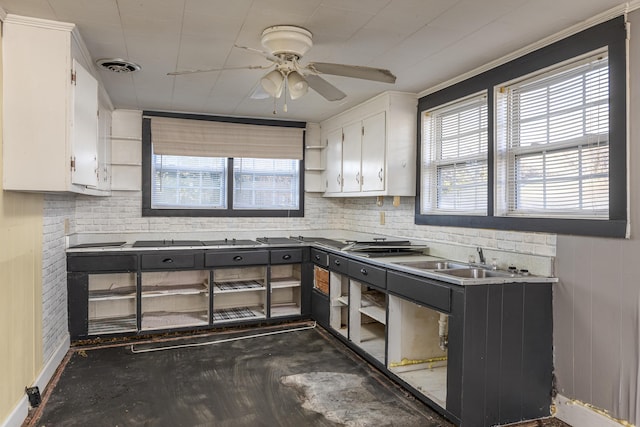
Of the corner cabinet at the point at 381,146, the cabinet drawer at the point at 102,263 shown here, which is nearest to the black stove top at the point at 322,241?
the corner cabinet at the point at 381,146

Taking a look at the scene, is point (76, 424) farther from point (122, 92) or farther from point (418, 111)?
point (418, 111)

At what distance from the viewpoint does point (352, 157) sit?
4398mm

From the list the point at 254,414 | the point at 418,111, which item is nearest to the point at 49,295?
the point at 254,414

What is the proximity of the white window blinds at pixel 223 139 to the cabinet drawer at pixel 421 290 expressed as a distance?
98.2 inches

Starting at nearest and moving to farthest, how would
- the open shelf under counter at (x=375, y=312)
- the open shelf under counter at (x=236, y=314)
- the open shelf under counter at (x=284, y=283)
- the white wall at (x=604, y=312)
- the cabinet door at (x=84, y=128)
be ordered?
the white wall at (x=604, y=312), the cabinet door at (x=84, y=128), the open shelf under counter at (x=375, y=312), the open shelf under counter at (x=236, y=314), the open shelf under counter at (x=284, y=283)

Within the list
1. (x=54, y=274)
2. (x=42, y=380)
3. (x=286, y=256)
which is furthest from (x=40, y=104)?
(x=286, y=256)

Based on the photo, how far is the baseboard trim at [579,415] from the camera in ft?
7.60

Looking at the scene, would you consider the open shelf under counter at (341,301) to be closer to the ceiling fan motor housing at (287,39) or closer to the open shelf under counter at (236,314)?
the open shelf under counter at (236,314)

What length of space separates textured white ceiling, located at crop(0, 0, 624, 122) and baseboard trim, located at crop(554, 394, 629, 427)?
2156mm

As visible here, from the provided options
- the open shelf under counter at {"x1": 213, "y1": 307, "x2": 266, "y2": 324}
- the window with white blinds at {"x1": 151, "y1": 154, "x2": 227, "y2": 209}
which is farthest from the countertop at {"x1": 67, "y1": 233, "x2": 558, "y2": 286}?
the open shelf under counter at {"x1": 213, "y1": 307, "x2": 266, "y2": 324}

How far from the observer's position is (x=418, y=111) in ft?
12.6

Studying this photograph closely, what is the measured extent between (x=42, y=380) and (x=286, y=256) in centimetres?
232

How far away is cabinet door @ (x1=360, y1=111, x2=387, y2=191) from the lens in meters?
3.86

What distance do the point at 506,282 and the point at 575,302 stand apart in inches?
16.5
